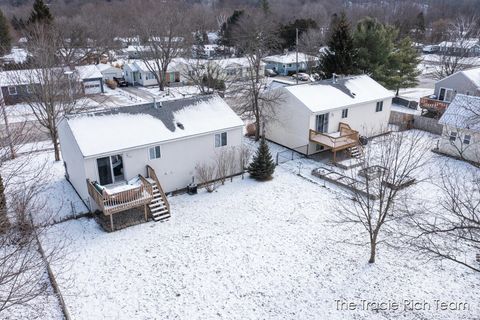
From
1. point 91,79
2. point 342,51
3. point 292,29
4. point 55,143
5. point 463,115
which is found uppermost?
point 292,29

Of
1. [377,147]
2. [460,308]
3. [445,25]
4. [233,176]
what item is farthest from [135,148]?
[445,25]

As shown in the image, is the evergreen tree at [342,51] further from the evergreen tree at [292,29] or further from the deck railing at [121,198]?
the evergreen tree at [292,29]

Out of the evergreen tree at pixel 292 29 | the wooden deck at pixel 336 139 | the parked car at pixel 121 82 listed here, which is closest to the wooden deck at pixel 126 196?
the wooden deck at pixel 336 139

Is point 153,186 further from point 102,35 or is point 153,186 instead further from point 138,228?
point 102,35

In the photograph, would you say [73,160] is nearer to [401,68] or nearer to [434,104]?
[434,104]

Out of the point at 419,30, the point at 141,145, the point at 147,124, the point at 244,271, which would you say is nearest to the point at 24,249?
the point at 141,145

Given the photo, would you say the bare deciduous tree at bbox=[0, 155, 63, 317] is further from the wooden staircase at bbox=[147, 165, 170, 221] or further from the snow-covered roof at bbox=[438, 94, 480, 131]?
the snow-covered roof at bbox=[438, 94, 480, 131]

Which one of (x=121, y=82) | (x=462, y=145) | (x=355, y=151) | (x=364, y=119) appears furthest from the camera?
(x=121, y=82)

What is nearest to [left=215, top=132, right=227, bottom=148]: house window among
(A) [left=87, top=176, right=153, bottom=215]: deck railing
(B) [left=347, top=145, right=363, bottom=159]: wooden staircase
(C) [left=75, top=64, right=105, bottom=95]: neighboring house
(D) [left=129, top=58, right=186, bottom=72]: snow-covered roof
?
(A) [left=87, top=176, right=153, bottom=215]: deck railing

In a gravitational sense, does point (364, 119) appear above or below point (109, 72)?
above
